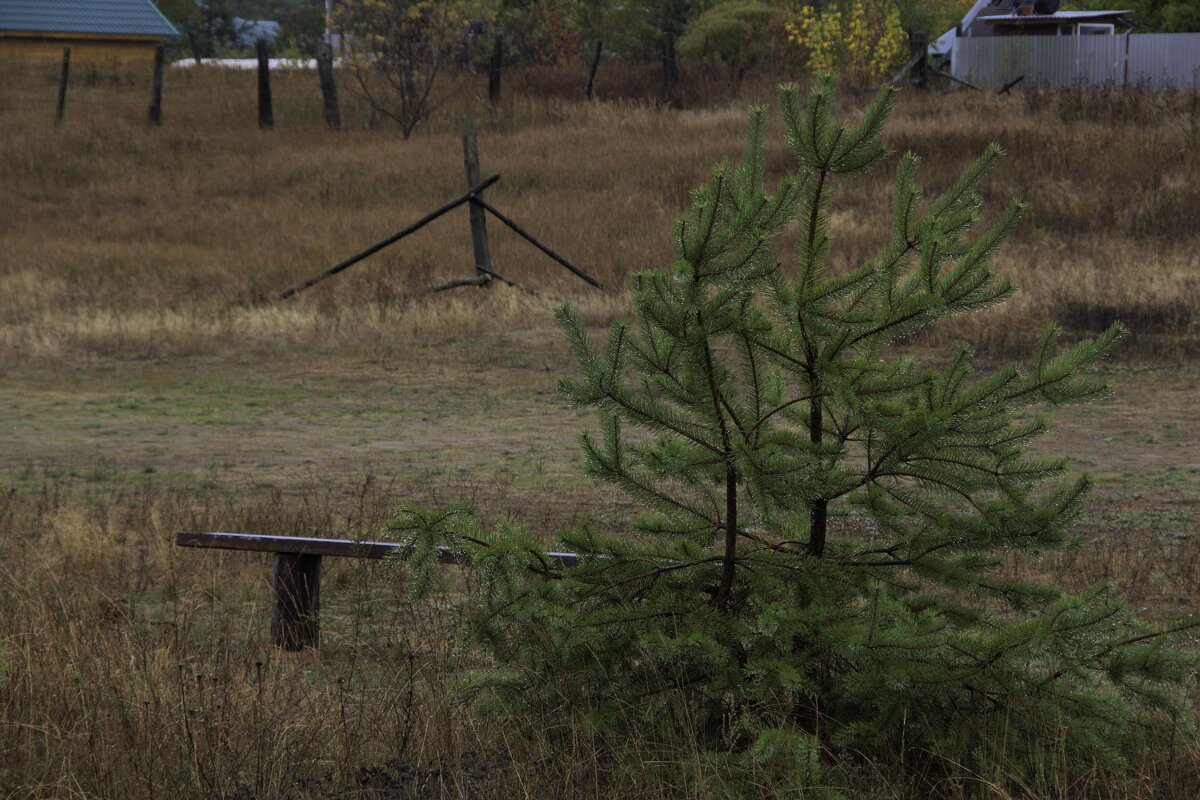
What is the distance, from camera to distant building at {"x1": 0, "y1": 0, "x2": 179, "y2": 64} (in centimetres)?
4753

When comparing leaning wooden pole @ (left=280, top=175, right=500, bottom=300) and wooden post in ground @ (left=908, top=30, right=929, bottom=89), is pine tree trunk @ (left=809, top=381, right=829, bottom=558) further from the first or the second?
wooden post in ground @ (left=908, top=30, right=929, bottom=89)

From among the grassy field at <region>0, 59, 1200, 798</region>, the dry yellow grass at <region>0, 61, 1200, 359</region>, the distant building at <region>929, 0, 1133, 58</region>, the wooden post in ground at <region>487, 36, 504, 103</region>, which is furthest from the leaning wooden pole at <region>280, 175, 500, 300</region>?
the distant building at <region>929, 0, 1133, 58</region>

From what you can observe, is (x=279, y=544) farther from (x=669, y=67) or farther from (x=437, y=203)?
(x=669, y=67)

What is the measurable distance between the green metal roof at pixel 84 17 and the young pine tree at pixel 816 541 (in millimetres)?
48502

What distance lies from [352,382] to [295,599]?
9.02m

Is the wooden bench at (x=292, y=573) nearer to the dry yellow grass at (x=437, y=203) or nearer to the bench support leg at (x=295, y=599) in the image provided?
the bench support leg at (x=295, y=599)

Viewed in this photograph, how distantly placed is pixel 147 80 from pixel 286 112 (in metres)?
7.13

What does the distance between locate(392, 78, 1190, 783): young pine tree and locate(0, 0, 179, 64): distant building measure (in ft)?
153

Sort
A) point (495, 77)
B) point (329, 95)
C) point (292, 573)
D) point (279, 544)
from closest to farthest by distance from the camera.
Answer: point (279, 544) → point (292, 573) → point (329, 95) → point (495, 77)

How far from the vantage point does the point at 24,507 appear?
30.4ft

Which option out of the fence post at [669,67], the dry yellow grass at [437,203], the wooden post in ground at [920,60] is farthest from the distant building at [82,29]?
the wooden post in ground at [920,60]

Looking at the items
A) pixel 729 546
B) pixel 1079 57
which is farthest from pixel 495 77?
pixel 729 546

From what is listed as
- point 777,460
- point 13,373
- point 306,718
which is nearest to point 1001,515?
point 777,460

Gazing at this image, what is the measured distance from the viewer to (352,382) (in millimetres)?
15062
